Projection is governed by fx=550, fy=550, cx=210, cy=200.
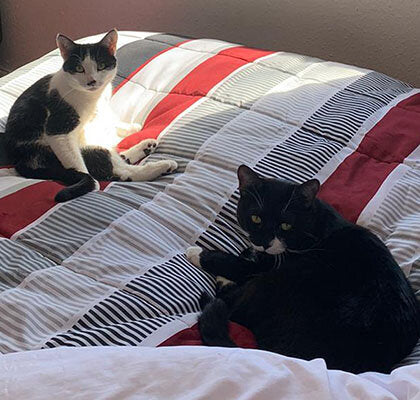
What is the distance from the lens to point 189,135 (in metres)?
1.48

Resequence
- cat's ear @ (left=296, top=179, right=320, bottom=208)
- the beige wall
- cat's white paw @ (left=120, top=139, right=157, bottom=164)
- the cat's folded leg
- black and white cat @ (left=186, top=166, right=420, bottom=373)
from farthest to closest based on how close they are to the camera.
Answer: the beige wall < cat's white paw @ (left=120, top=139, right=157, bottom=164) < the cat's folded leg < cat's ear @ (left=296, top=179, right=320, bottom=208) < black and white cat @ (left=186, top=166, right=420, bottom=373)

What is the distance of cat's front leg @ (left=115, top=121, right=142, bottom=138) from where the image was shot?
166 cm

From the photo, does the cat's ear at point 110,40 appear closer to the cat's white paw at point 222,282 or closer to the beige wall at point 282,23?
the cat's white paw at point 222,282

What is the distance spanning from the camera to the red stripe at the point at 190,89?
160 cm

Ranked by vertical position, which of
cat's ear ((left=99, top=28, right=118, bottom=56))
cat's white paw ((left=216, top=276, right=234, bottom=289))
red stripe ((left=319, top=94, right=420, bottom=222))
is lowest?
cat's white paw ((left=216, top=276, right=234, bottom=289))

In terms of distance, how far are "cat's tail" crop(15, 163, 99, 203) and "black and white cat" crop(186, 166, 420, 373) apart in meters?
0.32

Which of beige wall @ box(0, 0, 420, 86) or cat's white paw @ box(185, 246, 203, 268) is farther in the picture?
beige wall @ box(0, 0, 420, 86)

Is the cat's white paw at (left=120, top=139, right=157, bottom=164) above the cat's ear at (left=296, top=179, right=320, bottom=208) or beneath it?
beneath

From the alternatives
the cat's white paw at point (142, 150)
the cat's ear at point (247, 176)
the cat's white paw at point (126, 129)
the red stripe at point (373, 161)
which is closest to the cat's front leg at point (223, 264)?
the cat's ear at point (247, 176)

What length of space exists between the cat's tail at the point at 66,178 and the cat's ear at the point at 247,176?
0.38 meters

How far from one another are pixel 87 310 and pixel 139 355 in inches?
14.0

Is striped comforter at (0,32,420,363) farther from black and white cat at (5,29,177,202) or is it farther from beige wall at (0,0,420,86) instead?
beige wall at (0,0,420,86)

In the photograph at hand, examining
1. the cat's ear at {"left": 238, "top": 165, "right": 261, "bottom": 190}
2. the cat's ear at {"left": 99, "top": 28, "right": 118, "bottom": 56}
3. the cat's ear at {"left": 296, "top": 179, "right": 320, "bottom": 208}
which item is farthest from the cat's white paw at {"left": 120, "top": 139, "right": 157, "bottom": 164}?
the cat's ear at {"left": 296, "top": 179, "right": 320, "bottom": 208}

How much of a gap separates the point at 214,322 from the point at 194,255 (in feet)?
0.67
